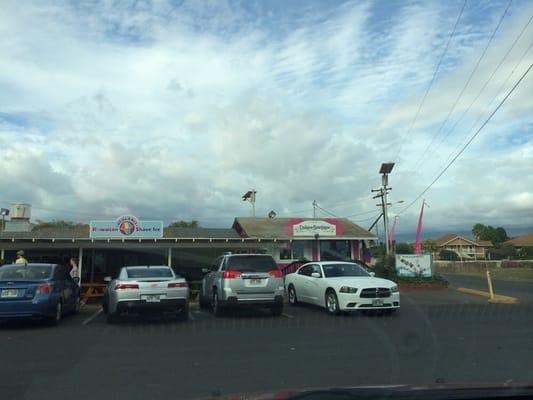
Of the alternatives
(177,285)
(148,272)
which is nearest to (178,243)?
(148,272)

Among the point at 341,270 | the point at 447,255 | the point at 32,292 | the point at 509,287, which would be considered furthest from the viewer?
the point at 447,255

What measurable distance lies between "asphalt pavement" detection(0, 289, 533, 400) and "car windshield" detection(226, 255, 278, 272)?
1265 mm

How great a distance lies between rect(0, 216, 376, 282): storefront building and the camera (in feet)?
75.7

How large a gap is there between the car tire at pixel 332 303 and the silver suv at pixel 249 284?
4.56ft

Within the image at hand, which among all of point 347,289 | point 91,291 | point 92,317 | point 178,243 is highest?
point 178,243

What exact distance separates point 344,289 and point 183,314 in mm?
4110

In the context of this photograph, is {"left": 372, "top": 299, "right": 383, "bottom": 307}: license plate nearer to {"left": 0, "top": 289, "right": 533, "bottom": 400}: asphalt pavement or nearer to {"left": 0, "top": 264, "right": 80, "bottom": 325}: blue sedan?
{"left": 0, "top": 289, "right": 533, "bottom": 400}: asphalt pavement

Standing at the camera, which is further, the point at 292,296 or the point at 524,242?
the point at 524,242

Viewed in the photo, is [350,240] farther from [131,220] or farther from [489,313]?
[489,313]

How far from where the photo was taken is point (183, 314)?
13102 millimetres

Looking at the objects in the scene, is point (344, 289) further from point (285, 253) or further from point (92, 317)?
point (285, 253)

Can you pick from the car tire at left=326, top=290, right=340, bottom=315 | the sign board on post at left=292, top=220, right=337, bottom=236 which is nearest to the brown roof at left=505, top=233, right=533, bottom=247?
the sign board on post at left=292, top=220, right=337, bottom=236

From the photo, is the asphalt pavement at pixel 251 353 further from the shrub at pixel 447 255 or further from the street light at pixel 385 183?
the shrub at pixel 447 255

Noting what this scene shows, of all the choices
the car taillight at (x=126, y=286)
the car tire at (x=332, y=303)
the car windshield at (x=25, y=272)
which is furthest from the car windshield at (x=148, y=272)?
the car tire at (x=332, y=303)
